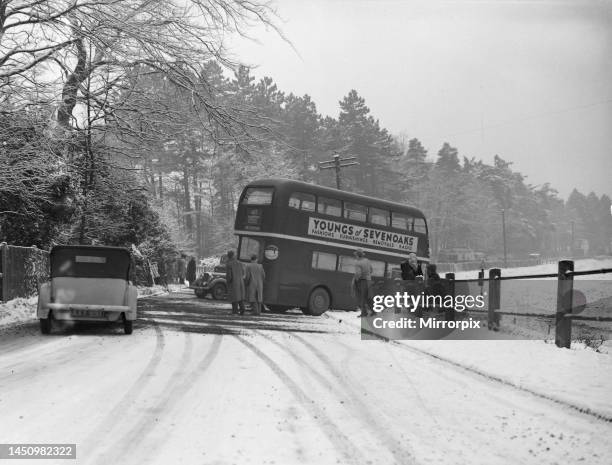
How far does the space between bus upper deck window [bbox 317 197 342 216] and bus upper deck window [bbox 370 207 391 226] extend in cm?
142

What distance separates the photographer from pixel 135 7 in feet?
37.4

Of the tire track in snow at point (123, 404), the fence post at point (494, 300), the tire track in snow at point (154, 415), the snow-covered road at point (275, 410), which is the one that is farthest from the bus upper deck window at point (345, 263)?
the tire track in snow at point (154, 415)

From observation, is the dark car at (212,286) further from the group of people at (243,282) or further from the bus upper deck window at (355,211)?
the group of people at (243,282)

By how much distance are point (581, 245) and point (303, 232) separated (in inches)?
6079

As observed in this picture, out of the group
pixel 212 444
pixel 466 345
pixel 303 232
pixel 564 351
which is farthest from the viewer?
pixel 303 232

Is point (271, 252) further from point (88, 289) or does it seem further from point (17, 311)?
point (88, 289)

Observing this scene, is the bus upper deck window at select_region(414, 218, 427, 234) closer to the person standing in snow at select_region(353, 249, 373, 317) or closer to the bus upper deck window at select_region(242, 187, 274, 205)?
the bus upper deck window at select_region(242, 187, 274, 205)

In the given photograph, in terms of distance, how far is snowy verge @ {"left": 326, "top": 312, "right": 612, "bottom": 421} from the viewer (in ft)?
24.6

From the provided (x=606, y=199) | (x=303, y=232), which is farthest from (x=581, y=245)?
(x=303, y=232)

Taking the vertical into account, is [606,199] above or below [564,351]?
above

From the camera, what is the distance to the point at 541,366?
9.71m

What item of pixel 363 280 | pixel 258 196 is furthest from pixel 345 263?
pixel 363 280

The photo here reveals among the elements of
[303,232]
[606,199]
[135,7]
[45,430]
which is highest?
[606,199]

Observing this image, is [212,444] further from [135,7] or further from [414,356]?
[135,7]
